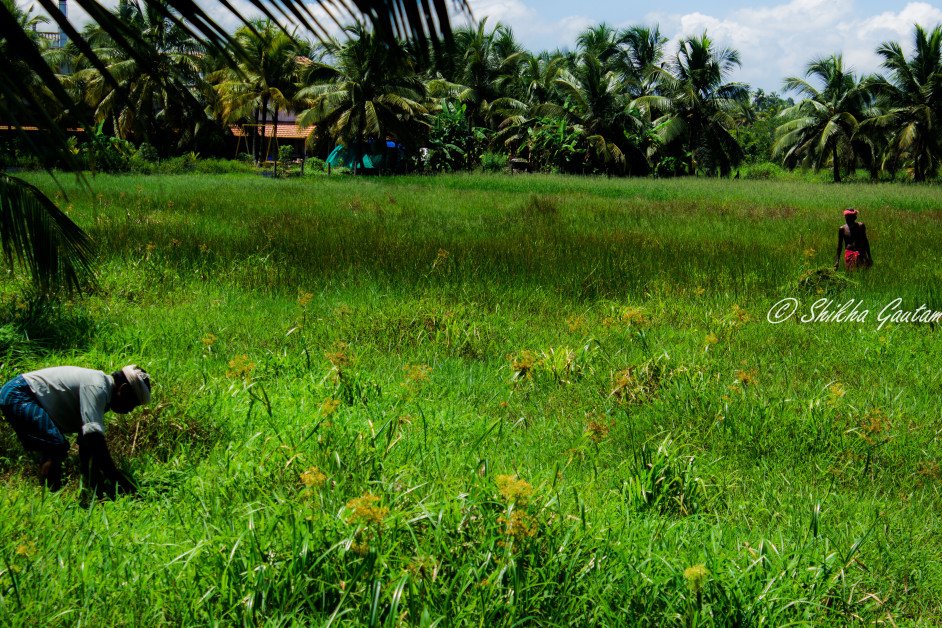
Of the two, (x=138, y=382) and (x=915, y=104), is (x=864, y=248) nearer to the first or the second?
(x=138, y=382)

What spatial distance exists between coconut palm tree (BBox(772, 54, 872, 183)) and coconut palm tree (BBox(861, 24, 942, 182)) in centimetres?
107

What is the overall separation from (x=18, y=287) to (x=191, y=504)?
4.83 m

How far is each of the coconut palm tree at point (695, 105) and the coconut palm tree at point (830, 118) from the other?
3.47 meters

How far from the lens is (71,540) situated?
2686 mm

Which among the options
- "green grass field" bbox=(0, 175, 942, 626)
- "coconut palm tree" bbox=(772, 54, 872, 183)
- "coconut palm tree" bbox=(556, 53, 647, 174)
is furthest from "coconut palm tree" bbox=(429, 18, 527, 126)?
"green grass field" bbox=(0, 175, 942, 626)

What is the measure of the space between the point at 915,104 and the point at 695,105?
341 inches

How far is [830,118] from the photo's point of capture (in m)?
35.2

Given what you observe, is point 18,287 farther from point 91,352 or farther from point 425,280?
point 425,280

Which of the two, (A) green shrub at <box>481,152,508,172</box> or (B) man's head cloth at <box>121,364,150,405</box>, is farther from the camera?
(A) green shrub at <box>481,152,508,172</box>

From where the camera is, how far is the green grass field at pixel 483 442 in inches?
94.0

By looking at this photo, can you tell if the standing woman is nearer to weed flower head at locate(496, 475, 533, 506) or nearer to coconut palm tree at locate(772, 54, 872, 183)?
weed flower head at locate(496, 475, 533, 506)

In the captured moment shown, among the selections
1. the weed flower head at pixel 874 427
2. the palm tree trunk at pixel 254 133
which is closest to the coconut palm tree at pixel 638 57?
the palm tree trunk at pixel 254 133

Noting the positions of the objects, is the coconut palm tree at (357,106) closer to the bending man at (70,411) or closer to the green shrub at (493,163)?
the green shrub at (493,163)

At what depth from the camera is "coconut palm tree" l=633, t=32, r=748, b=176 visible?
1330 inches
